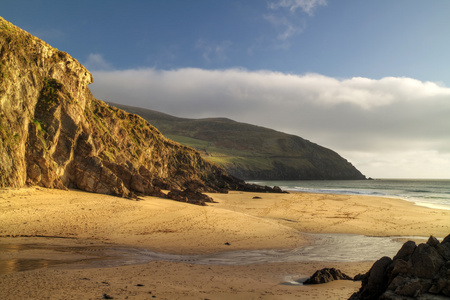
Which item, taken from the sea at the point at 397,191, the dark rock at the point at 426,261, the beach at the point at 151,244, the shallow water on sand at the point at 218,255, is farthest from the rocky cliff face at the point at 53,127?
the sea at the point at 397,191

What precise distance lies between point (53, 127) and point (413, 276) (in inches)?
867

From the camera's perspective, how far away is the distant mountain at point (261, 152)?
12594 cm

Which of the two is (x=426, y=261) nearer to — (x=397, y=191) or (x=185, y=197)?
(x=185, y=197)

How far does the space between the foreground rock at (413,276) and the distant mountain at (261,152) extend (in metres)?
103

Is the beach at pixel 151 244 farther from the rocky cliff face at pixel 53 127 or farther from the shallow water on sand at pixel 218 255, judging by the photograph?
the rocky cliff face at pixel 53 127

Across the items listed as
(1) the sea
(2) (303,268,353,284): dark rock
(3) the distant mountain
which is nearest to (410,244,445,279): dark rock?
(2) (303,268,353,284): dark rock

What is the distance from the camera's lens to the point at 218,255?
1181 centimetres

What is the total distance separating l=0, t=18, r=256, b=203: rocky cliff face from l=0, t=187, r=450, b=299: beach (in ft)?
6.16

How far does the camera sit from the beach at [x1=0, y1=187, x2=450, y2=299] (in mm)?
7012

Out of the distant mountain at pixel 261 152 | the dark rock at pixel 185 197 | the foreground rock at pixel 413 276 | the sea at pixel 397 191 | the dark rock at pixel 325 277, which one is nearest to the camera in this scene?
the foreground rock at pixel 413 276

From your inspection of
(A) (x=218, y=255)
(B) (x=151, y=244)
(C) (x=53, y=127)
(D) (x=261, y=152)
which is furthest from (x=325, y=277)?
(D) (x=261, y=152)

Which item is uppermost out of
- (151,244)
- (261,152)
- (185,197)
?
(261,152)

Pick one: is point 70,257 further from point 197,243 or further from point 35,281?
point 197,243

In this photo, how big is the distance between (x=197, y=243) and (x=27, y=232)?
716 cm
